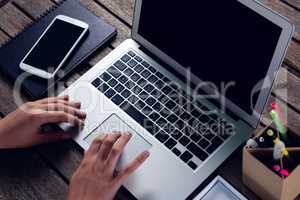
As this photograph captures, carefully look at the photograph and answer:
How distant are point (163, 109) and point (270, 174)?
0.33 meters

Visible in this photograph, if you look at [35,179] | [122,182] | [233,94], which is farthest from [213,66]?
[35,179]

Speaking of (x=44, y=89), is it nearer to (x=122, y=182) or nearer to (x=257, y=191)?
(x=122, y=182)

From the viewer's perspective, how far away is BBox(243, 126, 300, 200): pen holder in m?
0.90

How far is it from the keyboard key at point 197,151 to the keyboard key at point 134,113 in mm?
113

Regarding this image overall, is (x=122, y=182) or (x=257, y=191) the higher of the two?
(x=257, y=191)

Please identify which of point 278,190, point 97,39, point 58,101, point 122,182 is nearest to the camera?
point 278,190

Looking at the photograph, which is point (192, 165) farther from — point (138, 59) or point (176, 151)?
point (138, 59)

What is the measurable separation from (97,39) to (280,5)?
0.51m

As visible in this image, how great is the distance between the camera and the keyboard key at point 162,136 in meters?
1.10

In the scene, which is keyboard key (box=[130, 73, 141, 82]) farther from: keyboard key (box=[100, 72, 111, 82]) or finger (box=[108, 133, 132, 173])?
finger (box=[108, 133, 132, 173])

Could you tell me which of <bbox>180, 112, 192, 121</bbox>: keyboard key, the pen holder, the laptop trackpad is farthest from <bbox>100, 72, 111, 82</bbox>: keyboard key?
the pen holder

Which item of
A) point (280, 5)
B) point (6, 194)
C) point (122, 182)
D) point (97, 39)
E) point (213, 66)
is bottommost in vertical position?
point (6, 194)

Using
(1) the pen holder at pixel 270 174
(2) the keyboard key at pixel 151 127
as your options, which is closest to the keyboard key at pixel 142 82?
(2) the keyboard key at pixel 151 127

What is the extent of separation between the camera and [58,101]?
1.16 m
